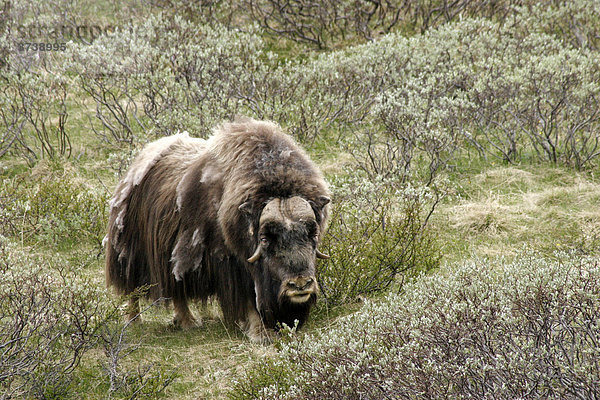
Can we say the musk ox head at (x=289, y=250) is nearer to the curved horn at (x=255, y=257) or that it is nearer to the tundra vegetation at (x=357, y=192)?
the curved horn at (x=255, y=257)

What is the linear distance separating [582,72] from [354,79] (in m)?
2.93

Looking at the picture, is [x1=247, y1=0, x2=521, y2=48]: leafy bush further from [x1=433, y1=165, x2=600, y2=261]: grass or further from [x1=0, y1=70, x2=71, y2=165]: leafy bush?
[x1=433, y1=165, x2=600, y2=261]: grass

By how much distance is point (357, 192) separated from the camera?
5668mm

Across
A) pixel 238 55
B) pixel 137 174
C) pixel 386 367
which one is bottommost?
pixel 386 367

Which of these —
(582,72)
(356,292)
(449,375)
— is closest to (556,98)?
(582,72)

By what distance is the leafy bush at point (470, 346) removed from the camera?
2.80 metres

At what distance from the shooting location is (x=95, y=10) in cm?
1334

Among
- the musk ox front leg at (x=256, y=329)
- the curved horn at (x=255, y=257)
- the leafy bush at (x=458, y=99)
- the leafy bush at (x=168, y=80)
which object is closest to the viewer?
the curved horn at (x=255, y=257)

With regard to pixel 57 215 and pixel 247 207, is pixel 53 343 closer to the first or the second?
pixel 247 207

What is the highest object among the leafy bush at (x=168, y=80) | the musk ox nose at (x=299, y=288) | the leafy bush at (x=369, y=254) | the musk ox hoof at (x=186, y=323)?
the leafy bush at (x=168, y=80)

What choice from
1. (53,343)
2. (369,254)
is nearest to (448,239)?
(369,254)

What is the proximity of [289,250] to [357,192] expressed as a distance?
199cm

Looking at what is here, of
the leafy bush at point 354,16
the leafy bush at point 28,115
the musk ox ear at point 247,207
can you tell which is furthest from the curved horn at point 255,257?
the leafy bush at point 354,16

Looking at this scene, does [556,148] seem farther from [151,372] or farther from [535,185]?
[151,372]
